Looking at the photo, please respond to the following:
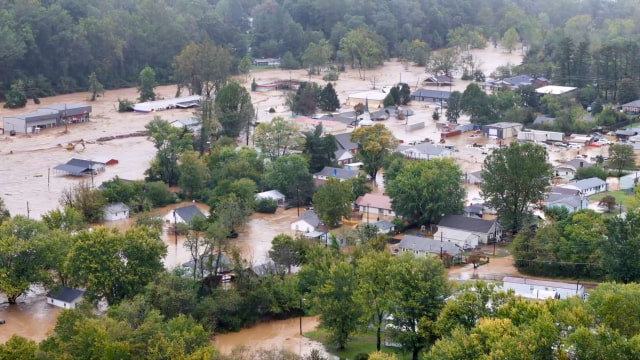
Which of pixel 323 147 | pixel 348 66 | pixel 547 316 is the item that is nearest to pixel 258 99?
pixel 348 66

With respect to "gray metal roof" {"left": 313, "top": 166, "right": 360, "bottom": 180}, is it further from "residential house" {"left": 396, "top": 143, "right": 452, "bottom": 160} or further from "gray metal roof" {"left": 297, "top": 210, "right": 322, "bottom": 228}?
"gray metal roof" {"left": 297, "top": 210, "right": 322, "bottom": 228}

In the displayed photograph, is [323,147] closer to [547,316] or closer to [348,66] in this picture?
[547,316]

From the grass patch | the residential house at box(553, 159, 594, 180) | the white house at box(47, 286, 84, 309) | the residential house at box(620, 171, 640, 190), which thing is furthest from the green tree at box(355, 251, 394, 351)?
the residential house at box(553, 159, 594, 180)

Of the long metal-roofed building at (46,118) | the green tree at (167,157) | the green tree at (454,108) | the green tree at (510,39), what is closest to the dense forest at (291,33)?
the green tree at (510,39)

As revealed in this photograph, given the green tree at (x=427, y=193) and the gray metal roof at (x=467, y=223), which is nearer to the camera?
the gray metal roof at (x=467, y=223)

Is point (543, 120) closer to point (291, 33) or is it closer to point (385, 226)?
point (385, 226)

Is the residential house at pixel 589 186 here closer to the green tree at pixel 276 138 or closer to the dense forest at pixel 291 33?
the green tree at pixel 276 138
